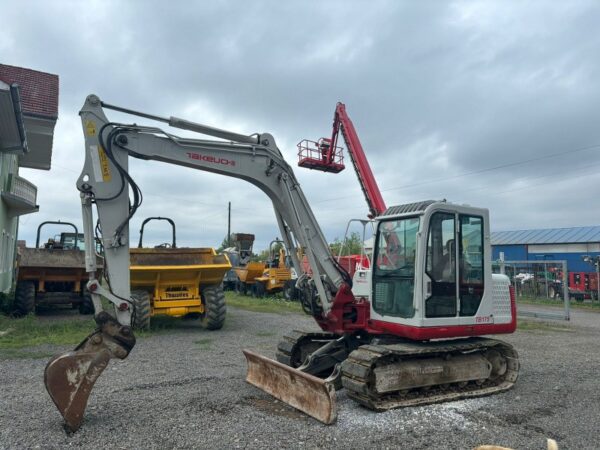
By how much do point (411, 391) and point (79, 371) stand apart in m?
3.69

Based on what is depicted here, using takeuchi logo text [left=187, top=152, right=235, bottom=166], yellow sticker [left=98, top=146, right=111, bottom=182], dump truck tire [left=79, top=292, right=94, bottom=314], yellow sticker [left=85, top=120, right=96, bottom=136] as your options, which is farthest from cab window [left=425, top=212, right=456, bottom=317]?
dump truck tire [left=79, top=292, right=94, bottom=314]

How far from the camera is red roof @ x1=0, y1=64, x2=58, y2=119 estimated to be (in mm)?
16391

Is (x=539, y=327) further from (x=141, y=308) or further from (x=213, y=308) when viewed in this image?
(x=141, y=308)

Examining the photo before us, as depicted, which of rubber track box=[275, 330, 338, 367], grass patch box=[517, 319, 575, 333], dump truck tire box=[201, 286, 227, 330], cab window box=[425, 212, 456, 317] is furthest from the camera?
grass patch box=[517, 319, 575, 333]

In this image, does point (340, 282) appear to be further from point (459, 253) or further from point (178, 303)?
point (178, 303)

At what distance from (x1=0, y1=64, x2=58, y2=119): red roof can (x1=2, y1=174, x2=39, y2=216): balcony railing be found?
2.35m

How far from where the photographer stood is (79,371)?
4.51 metres

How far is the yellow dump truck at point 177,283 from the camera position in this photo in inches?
400

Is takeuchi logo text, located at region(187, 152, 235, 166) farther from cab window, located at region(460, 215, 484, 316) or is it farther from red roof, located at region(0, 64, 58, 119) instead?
red roof, located at region(0, 64, 58, 119)

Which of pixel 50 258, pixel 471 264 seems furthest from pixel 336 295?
pixel 50 258

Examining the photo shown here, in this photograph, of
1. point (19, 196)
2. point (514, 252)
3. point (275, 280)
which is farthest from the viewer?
point (514, 252)

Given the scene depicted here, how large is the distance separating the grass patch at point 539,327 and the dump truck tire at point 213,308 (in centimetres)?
783

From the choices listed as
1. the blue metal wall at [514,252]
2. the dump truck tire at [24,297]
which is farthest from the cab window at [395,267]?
the blue metal wall at [514,252]

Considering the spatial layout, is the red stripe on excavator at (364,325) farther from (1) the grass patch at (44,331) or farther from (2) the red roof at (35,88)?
(2) the red roof at (35,88)
